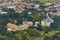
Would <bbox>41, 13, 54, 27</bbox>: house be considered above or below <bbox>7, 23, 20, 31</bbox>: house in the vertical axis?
below

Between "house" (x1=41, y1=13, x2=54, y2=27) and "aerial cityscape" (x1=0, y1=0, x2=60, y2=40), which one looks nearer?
"aerial cityscape" (x1=0, y1=0, x2=60, y2=40)

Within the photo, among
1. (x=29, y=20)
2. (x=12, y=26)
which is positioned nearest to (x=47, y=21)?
(x=29, y=20)

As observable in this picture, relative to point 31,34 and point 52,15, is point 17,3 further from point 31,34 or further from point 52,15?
point 31,34

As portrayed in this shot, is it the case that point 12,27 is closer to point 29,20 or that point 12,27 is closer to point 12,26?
point 12,26

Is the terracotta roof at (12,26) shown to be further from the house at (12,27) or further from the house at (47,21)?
the house at (47,21)

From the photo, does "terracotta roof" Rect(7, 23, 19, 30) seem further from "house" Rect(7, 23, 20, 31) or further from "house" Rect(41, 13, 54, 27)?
"house" Rect(41, 13, 54, 27)

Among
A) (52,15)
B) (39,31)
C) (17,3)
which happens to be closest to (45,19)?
(52,15)

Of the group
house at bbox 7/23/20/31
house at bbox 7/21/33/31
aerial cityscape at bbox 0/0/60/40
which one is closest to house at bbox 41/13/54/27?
aerial cityscape at bbox 0/0/60/40

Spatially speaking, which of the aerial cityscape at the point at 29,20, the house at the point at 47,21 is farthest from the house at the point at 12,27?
the house at the point at 47,21
